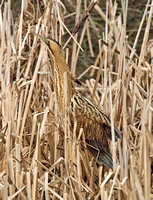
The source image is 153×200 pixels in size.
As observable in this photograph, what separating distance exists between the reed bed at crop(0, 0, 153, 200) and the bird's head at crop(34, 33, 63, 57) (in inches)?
3.2

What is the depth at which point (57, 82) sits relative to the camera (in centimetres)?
209

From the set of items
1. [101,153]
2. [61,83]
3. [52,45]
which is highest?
[52,45]

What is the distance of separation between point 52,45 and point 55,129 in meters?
0.38

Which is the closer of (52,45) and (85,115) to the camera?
(52,45)

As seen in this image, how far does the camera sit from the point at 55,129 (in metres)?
2.00

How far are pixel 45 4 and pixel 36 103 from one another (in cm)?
50

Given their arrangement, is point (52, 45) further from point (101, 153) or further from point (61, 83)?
point (101, 153)

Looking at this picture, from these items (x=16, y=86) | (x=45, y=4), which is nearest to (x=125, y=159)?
(x=16, y=86)

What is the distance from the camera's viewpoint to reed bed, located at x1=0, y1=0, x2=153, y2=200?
5.30 ft

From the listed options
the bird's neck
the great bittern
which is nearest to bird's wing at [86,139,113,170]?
the great bittern

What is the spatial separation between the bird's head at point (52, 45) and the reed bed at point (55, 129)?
0.08m

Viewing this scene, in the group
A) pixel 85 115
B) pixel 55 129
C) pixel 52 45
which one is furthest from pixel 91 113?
pixel 52 45

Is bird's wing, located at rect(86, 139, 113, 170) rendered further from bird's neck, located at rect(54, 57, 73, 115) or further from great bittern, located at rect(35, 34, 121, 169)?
bird's neck, located at rect(54, 57, 73, 115)

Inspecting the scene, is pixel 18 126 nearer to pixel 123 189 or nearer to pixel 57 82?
pixel 57 82
